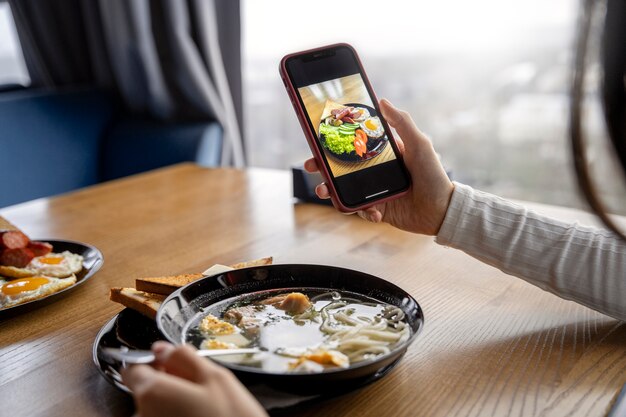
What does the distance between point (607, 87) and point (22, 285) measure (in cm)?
89

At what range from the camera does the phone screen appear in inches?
41.6

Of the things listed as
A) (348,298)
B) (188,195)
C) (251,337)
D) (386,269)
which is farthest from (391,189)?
(188,195)

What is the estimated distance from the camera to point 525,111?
2.65 metres

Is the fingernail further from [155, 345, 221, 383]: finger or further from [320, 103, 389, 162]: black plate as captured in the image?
[320, 103, 389, 162]: black plate

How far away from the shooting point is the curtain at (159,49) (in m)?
2.81

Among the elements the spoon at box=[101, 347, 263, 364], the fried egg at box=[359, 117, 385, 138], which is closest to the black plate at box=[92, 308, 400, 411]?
the spoon at box=[101, 347, 263, 364]

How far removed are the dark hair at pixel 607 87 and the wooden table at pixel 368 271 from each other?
318 mm

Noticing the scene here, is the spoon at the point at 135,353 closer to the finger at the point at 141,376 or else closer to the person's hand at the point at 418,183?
the finger at the point at 141,376

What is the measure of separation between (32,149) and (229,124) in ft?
2.78

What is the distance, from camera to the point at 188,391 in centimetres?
57

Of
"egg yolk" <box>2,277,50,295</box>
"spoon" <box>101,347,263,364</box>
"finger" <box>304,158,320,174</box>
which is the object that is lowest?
"egg yolk" <box>2,277,50,295</box>

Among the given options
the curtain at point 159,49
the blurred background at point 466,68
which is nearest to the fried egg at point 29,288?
the blurred background at point 466,68

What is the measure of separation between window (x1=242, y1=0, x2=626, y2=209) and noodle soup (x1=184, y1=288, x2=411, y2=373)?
1.86 m

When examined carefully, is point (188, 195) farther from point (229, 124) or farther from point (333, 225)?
point (229, 124)
